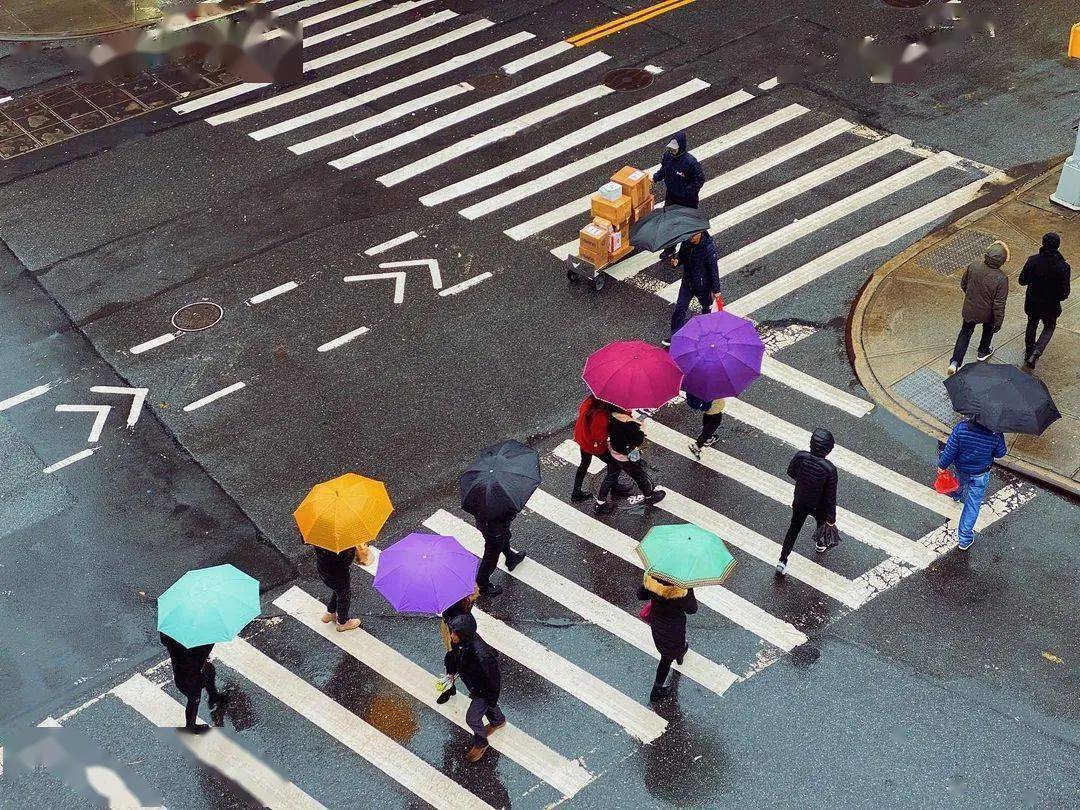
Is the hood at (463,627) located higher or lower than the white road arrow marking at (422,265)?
higher

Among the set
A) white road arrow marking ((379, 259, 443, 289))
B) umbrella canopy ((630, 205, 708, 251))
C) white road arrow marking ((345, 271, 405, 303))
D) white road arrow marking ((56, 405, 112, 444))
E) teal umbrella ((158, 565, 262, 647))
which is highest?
umbrella canopy ((630, 205, 708, 251))

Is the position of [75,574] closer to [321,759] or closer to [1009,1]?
[321,759]

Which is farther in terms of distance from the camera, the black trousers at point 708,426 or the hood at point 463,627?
the black trousers at point 708,426

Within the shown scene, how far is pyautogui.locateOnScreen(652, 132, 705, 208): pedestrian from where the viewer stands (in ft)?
52.3

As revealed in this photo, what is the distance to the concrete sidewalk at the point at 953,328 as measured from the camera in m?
13.4

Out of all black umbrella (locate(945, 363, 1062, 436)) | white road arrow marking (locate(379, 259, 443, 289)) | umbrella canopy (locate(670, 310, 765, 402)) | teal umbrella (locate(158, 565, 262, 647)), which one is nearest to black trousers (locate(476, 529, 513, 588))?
teal umbrella (locate(158, 565, 262, 647))

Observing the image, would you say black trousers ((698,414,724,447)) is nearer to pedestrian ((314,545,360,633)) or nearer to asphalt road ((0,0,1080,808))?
asphalt road ((0,0,1080,808))

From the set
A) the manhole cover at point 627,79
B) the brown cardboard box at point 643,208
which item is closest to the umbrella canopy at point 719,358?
the brown cardboard box at point 643,208

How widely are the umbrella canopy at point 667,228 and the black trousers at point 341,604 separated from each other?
5.33 m

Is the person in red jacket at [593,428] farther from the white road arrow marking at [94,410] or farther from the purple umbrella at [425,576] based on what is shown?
the white road arrow marking at [94,410]

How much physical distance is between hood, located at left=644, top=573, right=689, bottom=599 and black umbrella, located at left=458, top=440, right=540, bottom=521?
156 centimetres

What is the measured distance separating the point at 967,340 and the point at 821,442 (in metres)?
4.02

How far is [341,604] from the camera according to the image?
1180 centimetres

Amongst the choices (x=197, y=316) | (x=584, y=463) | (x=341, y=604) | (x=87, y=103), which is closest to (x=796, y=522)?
(x=584, y=463)
